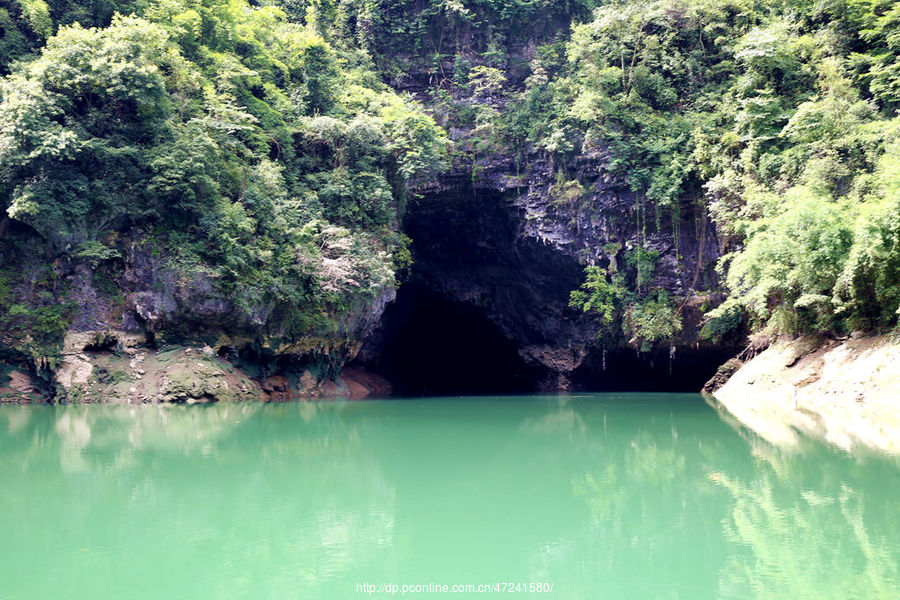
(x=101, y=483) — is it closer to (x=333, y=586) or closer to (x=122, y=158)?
(x=333, y=586)

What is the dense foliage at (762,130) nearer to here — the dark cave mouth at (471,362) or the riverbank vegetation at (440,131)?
the riverbank vegetation at (440,131)

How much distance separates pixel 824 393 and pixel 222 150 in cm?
1632

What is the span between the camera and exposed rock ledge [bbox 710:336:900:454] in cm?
966

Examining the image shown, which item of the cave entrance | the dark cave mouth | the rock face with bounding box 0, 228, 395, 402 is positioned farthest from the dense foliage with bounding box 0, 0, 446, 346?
the dark cave mouth

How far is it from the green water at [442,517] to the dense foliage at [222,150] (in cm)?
872

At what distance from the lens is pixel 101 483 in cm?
666

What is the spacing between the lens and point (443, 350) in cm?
3148

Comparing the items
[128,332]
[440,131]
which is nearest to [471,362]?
[440,131]

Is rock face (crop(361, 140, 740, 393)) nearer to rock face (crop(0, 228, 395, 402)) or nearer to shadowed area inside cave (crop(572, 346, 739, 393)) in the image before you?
shadowed area inside cave (crop(572, 346, 739, 393))

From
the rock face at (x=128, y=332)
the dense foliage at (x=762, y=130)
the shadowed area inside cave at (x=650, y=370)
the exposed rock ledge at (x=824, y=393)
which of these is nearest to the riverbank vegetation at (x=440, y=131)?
the dense foliage at (x=762, y=130)

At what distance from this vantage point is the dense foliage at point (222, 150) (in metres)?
16.4

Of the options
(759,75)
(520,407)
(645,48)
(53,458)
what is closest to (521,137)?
(645,48)

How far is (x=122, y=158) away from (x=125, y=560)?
15368mm

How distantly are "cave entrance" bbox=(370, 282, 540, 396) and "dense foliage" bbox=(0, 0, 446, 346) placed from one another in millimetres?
5453
